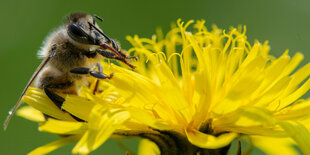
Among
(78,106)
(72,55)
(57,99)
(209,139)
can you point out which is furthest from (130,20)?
(209,139)

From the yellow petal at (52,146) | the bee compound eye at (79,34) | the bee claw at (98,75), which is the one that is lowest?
the yellow petal at (52,146)

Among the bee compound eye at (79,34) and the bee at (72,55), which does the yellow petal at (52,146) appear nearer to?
the bee at (72,55)

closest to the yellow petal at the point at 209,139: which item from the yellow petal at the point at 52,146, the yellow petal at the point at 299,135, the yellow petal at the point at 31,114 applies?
the yellow petal at the point at 299,135

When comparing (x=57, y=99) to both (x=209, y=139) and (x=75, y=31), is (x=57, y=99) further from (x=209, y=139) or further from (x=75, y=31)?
(x=209, y=139)

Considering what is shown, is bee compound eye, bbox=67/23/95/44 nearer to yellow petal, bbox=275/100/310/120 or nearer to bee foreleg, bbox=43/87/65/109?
bee foreleg, bbox=43/87/65/109

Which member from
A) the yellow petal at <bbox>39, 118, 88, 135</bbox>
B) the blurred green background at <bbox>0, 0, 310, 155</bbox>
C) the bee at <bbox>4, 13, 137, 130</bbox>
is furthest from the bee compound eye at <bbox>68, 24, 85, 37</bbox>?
the blurred green background at <bbox>0, 0, 310, 155</bbox>

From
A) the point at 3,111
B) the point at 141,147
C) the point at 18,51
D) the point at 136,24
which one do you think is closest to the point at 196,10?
the point at 136,24
